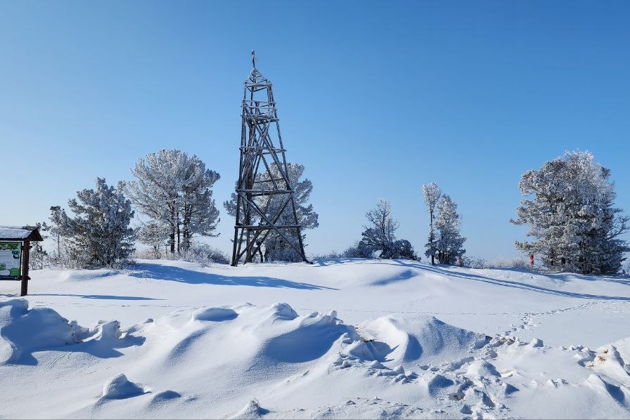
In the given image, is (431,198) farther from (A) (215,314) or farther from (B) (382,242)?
(A) (215,314)

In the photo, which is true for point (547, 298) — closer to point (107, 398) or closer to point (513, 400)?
point (513, 400)

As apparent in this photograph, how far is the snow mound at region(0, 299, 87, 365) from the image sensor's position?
428cm

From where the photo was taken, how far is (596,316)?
8.24 m

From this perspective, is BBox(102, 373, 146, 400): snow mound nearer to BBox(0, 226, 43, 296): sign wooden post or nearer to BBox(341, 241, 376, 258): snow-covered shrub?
BBox(0, 226, 43, 296): sign wooden post

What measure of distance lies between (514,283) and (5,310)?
41.9 ft

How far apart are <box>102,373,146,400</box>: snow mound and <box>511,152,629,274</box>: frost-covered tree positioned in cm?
2159

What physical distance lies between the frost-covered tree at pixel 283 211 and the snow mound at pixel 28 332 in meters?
18.5

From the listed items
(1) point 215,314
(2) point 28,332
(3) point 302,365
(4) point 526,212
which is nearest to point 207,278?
(1) point 215,314

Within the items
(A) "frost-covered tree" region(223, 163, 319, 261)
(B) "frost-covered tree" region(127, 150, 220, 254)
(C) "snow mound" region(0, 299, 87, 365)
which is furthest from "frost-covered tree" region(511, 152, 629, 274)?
(C) "snow mound" region(0, 299, 87, 365)

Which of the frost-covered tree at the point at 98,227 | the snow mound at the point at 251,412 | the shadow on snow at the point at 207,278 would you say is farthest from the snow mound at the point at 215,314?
the frost-covered tree at the point at 98,227

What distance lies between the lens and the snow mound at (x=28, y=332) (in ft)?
14.0

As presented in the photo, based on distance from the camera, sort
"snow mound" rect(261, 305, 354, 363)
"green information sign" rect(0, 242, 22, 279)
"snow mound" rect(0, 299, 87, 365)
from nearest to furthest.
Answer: "snow mound" rect(261, 305, 354, 363), "snow mound" rect(0, 299, 87, 365), "green information sign" rect(0, 242, 22, 279)

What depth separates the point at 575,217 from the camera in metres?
21.0

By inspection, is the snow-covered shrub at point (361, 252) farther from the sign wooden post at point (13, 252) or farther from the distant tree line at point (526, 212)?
the sign wooden post at point (13, 252)
